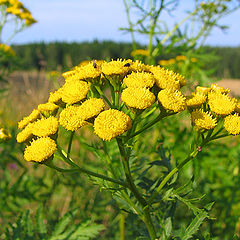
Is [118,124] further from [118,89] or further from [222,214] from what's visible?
[222,214]

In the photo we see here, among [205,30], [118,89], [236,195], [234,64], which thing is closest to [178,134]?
[236,195]

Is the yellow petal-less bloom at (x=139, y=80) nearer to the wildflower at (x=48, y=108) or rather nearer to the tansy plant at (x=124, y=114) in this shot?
the tansy plant at (x=124, y=114)

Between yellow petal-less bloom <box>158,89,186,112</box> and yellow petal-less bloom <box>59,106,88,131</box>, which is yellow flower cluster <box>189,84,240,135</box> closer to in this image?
yellow petal-less bloom <box>158,89,186,112</box>

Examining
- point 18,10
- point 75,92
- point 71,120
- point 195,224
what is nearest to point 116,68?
point 75,92

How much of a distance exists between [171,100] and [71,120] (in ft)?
1.77

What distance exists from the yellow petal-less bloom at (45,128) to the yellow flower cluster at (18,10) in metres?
3.29

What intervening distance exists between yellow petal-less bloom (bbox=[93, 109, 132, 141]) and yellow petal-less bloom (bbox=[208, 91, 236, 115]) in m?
0.52

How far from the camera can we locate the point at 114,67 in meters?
1.57

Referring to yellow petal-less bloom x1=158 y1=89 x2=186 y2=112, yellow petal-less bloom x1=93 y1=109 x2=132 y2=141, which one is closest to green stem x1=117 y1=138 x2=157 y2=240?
yellow petal-less bloom x1=93 y1=109 x2=132 y2=141

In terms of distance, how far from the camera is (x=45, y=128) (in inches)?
59.3

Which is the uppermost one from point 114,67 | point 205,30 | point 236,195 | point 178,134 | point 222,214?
point 205,30

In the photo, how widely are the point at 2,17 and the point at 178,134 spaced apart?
310 centimetres

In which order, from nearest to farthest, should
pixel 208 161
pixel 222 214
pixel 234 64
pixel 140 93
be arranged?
1. pixel 140 93
2. pixel 222 214
3. pixel 208 161
4. pixel 234 64

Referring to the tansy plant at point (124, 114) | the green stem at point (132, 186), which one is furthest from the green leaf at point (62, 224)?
the green stem at point (132, 186)
